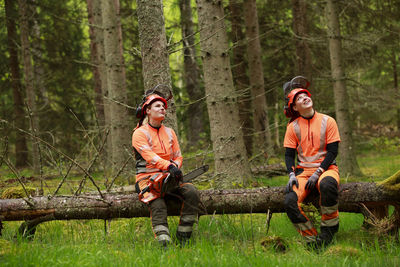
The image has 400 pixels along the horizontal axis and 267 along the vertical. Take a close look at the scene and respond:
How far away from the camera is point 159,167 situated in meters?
5.32

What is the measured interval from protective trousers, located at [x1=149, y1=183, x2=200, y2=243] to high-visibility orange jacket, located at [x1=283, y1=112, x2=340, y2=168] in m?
1.51

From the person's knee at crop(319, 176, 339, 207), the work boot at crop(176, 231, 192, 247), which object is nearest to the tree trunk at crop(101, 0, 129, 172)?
the work boot at crop(176, 231, 192, 247)

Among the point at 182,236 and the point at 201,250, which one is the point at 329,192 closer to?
the point at 201,250

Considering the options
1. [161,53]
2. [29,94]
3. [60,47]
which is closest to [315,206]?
[161,53]

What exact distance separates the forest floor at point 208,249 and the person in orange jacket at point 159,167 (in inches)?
9.6

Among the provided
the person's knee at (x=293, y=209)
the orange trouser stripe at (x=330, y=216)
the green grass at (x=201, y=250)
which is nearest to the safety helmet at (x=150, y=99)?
the green grass at (x=201, y=250)

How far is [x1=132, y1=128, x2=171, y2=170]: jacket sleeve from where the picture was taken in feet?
17.5

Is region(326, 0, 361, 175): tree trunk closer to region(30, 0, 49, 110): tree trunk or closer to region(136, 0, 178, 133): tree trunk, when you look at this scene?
region(136, 0, 178, 133): tree trunk

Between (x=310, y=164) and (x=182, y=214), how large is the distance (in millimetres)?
1834

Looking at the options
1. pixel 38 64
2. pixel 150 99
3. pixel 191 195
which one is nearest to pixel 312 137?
pixel 191 195

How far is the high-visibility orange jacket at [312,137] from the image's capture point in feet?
17.9

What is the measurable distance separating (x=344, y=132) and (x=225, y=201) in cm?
613

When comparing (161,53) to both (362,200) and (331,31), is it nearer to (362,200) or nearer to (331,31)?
(362,200)

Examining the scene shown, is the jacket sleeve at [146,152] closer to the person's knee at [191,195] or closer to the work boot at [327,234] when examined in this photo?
the person's knee at [191,195]
